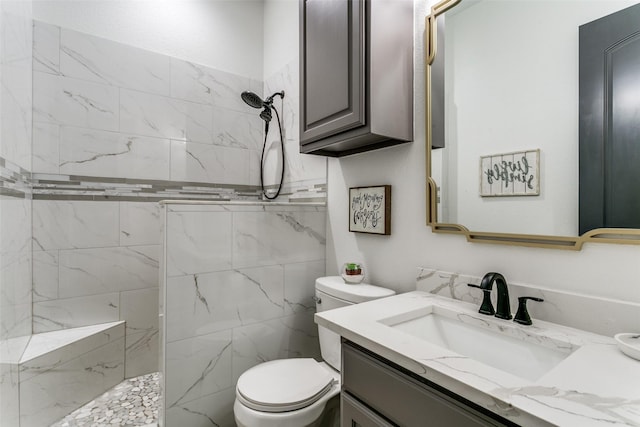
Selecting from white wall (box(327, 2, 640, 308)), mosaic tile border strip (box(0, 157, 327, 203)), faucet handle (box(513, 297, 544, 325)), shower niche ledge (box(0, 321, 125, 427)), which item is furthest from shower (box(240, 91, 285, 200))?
faucet handle (box(513, 297, 544, 325))

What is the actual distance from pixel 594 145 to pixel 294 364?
1.40m

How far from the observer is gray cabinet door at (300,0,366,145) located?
124cm

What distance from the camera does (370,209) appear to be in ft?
5.16

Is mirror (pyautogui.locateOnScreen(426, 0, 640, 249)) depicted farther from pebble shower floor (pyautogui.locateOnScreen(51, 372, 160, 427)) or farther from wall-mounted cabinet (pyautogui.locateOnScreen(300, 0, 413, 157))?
pebble shower floor (pyautogui.locateOnScreen(51, 372, 160, 427))

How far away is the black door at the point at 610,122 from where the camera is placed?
32.0 inches

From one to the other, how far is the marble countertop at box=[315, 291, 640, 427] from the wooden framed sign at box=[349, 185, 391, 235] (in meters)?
0.58

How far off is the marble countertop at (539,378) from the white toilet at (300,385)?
0.43 meters

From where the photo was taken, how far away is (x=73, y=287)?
1823 mm

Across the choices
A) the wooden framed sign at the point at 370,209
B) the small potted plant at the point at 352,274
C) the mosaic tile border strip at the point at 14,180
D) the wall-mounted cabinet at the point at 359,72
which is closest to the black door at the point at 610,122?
the wall-mounted cabinet at the point at 359,72

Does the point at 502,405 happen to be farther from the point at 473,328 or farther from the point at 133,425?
the point at 133,425

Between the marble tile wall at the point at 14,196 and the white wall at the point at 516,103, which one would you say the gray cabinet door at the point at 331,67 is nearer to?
the white wall at the point at 516,103

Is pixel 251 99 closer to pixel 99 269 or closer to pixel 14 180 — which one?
pixel 14 180

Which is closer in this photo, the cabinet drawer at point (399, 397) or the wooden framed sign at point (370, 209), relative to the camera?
the cabinet drawer at point (399, 397)

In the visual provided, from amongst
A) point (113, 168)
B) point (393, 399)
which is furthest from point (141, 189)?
point (393, 399)
